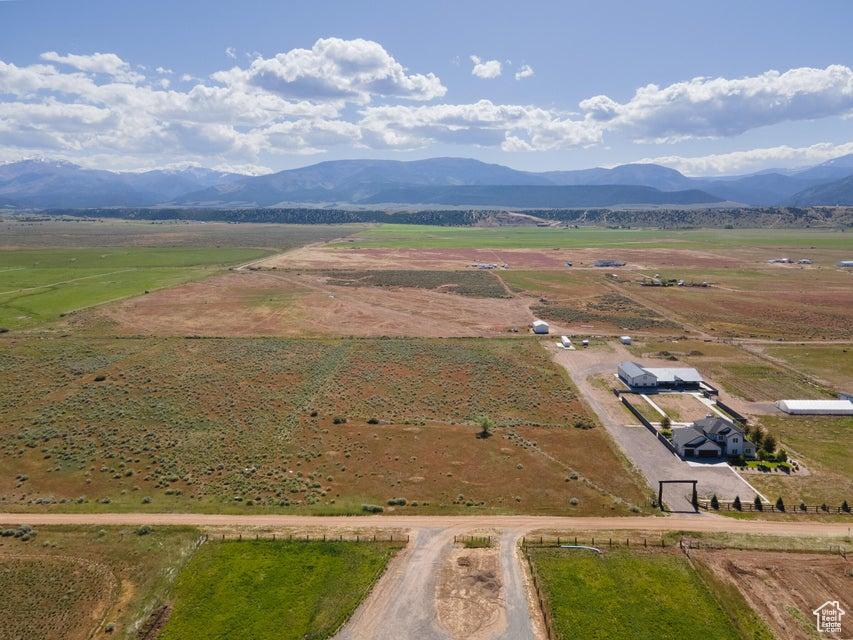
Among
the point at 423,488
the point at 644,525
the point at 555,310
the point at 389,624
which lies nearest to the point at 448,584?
the point at 389,624

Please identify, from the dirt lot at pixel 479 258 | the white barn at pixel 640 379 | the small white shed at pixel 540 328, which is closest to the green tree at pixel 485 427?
the white barn at pixel 640 379

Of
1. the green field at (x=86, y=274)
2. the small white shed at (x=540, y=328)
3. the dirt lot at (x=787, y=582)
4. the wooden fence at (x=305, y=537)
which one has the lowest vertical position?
the dirt lot at (x=787, y=582)

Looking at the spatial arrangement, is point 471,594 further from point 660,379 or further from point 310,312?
point 310,312

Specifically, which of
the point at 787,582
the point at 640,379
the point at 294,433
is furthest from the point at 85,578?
the point at 640,379

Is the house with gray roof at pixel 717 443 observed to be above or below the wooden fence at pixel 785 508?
above

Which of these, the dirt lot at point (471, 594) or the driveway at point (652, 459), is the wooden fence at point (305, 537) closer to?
the dirt lot at point (471, 594)

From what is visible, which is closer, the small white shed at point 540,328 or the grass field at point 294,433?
the grass field at point 294,433

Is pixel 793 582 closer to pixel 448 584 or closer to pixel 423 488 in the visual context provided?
pixel 448 584
